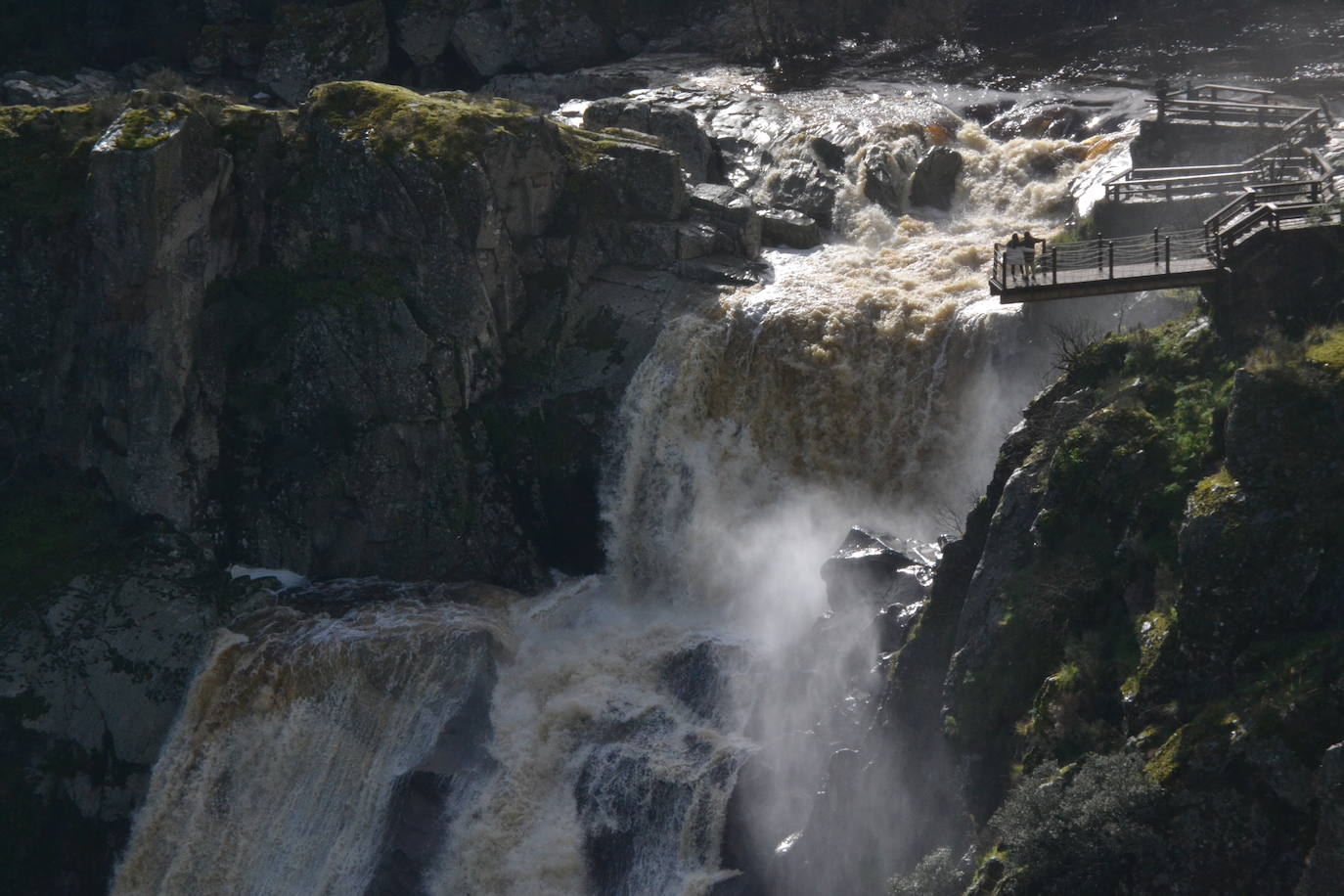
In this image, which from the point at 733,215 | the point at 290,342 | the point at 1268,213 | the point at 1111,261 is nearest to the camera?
the point at 1268,213

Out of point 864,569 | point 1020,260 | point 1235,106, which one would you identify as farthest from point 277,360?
point 1235,106

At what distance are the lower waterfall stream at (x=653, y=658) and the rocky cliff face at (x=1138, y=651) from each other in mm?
3822

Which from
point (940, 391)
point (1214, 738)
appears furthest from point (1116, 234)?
point (1214, 738)

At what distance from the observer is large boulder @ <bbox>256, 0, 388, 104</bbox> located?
172 ft

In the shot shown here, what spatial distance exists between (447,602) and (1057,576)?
15.3m

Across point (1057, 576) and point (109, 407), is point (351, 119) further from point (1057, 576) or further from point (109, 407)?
point (1057, 576)

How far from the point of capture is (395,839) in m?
28.4

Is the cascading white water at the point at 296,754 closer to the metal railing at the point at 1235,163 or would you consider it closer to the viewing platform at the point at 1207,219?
the viewing platform at the point at 1207,219

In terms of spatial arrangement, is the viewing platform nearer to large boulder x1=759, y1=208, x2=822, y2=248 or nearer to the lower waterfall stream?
the lower waterfall stream

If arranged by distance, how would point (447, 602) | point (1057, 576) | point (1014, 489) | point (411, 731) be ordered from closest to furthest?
point (1057, 576) < point (1014, 489) < point (411, 731) < point (447, 602)

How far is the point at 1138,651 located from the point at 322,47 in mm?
41172

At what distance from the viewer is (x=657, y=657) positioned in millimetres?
30859

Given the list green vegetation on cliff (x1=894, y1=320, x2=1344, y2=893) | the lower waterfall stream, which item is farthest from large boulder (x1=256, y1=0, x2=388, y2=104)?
green vegetation on cliff (x1=894, y1=320, x2=1344, y2=893)

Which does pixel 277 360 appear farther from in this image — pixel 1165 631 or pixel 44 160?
pixel 1165 631
